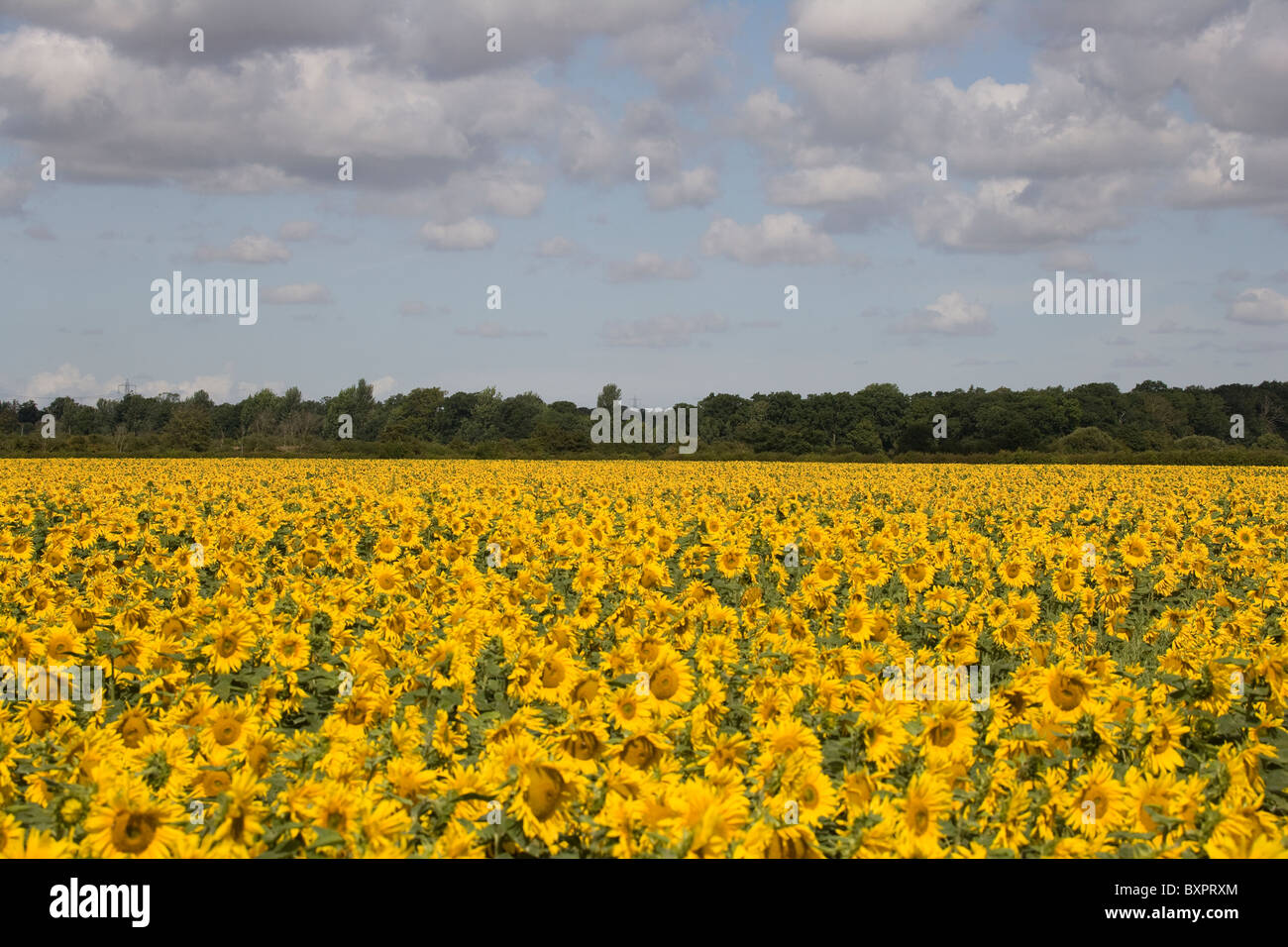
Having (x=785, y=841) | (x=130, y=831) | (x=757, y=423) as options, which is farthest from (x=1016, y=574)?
(x=757, y=423)

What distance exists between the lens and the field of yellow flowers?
14.0 ft

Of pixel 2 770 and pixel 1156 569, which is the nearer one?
pixel 2 770

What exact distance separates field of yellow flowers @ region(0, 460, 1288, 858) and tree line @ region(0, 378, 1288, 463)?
5634 cm

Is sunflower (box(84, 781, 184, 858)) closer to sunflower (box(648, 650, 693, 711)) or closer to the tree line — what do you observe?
sunflower (box(648, 650, 693, 711))

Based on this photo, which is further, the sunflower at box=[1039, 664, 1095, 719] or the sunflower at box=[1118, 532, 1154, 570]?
the sunflower at box=[1118, 532, 1154, 570]

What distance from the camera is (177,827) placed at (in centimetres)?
432

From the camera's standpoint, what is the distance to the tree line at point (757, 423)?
229 feet

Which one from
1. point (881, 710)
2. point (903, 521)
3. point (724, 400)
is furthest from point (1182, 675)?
point (724, 400)

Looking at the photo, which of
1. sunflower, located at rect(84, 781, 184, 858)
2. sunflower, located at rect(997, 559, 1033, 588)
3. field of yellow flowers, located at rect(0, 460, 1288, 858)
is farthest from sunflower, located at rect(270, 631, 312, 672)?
sunflower, located at rect(997, 559, 1033, 588)

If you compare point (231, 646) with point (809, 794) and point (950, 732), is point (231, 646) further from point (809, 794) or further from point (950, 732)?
point (950, 732)

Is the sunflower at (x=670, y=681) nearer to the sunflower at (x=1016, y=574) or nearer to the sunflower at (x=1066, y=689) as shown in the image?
the sunflower at (x=1066, y=689)

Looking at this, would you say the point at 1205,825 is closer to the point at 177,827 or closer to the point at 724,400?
the point at 177,827

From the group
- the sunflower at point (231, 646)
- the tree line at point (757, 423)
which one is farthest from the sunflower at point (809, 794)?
the tree line at point (757, 423)
